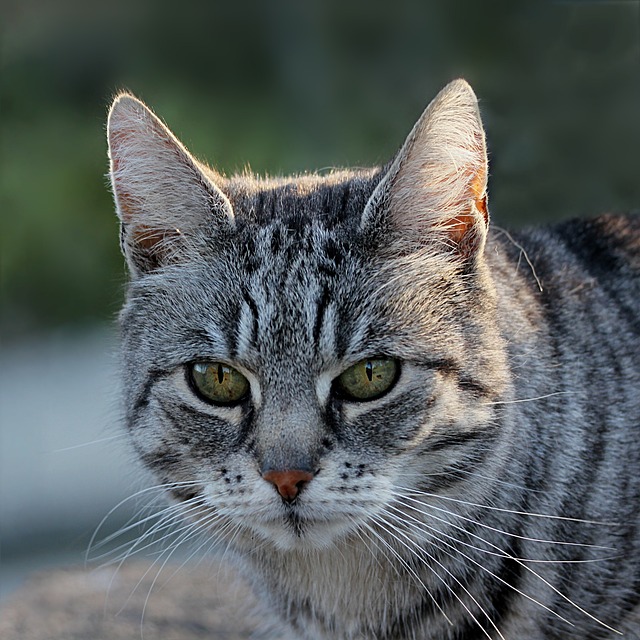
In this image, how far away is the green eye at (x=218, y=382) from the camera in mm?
2469

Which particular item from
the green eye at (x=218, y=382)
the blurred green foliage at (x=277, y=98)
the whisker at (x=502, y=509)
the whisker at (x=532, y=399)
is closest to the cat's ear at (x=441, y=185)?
the whisker at (x=532, y=399)

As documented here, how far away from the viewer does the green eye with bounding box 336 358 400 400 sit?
2.42 m

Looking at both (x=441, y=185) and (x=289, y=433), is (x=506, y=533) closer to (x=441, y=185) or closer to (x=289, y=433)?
(x=289, y=433)

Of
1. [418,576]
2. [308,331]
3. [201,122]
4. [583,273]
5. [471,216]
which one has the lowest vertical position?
[418,576]

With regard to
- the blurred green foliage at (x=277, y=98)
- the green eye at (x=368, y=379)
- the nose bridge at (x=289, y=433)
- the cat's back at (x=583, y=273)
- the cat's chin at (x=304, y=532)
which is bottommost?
the cat's chin at (x=304, y=532)

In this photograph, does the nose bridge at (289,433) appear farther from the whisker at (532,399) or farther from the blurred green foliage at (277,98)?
the blurred green foliage at (277,98)

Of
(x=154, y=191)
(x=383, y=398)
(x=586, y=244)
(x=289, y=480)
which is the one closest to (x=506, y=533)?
(x=383, y=398)

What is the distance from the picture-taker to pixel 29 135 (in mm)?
6121

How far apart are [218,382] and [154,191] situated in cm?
55

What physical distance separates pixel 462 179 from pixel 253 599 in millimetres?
→ 1477

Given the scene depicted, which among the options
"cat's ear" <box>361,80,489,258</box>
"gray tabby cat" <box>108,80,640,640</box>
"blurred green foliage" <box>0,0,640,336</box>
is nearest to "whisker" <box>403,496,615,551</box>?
"gray tabby cat" <box>108,80,640,640</box>

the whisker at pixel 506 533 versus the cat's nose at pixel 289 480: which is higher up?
the cat's nose at pixel 289 480

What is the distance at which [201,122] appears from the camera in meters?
5.85

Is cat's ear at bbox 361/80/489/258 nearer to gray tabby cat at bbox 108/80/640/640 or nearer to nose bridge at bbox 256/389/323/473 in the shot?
gray tabby cat at bbox 108/80/640/640
